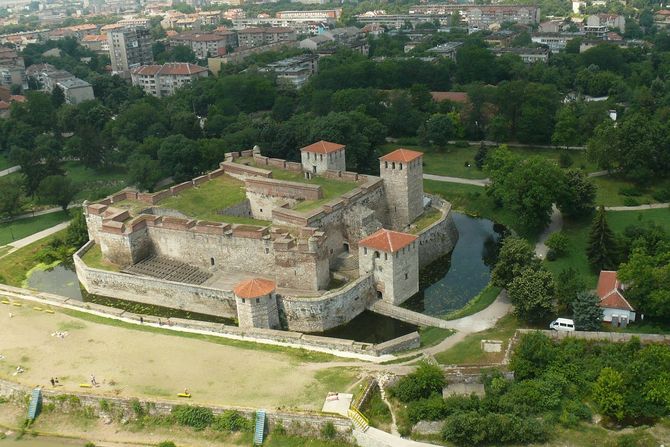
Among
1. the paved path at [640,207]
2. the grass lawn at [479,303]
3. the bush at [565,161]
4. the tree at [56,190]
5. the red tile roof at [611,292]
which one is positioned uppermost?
the tree at [56,190]

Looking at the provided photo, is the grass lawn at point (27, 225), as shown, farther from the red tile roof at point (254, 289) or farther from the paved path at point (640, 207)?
the paved path at point (640, 207)

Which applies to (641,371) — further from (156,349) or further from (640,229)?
(156,349)

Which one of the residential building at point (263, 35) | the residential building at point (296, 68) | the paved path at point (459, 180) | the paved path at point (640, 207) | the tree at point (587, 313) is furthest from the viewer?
the residential building at point (263, 35)

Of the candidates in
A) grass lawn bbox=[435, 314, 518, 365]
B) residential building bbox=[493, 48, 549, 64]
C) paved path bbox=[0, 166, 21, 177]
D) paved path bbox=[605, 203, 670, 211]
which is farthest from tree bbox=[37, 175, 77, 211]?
residential building bbox=[493, 48, 549, 64]

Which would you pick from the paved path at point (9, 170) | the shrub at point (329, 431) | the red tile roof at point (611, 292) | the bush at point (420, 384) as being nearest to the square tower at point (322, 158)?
the red tile roof at point (611, 292)

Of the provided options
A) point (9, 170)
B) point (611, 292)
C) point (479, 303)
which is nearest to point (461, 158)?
point (479, 303)

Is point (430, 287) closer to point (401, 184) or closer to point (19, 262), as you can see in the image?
point (401, 184)

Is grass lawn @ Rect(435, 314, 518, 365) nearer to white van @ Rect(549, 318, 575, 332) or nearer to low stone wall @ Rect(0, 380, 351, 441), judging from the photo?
white van @ Rect(549, 318, 575, 332)

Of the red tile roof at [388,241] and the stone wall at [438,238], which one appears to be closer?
the red tile roof at [388,241]
